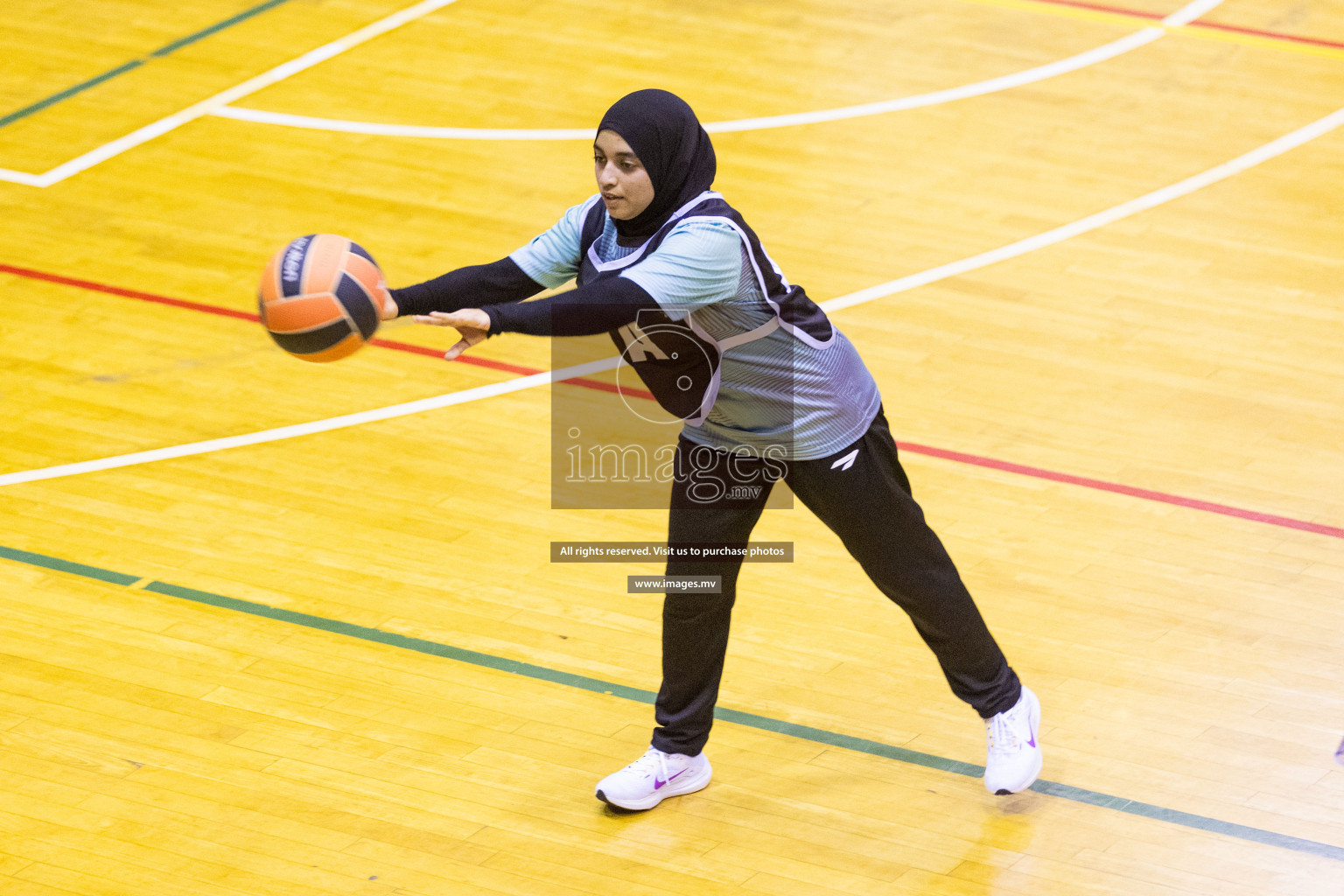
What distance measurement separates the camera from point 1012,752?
446 centimetres

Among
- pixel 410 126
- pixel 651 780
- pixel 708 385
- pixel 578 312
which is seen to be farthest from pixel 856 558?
pixel 410 126

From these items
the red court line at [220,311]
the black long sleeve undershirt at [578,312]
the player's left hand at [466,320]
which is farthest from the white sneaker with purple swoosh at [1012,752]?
the red court line at [220,311]

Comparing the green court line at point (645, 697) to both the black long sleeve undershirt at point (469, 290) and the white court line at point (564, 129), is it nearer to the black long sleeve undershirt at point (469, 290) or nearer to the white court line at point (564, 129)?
the black long sleeve undershirt at point (469, 290)

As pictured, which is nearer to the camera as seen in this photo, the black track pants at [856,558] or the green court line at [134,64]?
the black track pants at [856,558]

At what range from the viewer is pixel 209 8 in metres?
10.3

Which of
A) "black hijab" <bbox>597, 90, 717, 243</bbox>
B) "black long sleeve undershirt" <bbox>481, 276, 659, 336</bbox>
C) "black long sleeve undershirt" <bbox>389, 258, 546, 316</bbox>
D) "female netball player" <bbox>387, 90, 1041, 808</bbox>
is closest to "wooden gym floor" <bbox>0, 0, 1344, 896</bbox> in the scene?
"female netball player" <bbox>387, 90, 1041, 808</bbox>

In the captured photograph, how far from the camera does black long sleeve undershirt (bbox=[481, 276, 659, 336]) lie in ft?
12.0

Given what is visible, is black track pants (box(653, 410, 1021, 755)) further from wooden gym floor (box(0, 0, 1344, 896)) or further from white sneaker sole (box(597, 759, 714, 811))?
wooden gym floor (box(0, 0, 1344, 896))

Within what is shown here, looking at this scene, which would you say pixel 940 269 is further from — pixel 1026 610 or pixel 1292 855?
pixel 1292 855

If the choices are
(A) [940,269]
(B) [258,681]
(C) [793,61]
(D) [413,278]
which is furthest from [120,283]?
(C) [793,61]

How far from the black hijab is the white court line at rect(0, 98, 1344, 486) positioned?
263cm

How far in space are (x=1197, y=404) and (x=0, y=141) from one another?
227 inches

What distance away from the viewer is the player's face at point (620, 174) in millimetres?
3812

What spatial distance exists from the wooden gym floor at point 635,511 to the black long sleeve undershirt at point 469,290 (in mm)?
1293
